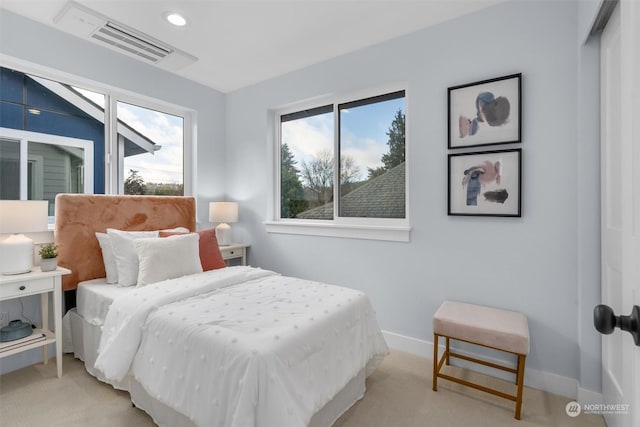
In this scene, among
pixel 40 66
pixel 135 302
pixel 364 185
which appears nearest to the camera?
pixel 135 302

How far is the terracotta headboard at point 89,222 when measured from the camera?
8.02 ft

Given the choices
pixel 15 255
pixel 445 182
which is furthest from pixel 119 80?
pixel 445 182

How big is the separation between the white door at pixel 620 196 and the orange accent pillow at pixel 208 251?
2.59 metres

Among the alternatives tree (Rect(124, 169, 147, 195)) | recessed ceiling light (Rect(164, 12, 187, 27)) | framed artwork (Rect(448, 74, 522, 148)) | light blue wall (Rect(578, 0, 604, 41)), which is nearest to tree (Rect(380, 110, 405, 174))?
framed artwork (Rect(448, 74, 522, 148))

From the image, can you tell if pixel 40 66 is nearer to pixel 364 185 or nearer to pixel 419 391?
pixel 364 185

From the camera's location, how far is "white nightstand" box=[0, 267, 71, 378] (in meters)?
1.96

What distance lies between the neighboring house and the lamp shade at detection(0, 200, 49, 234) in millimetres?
502

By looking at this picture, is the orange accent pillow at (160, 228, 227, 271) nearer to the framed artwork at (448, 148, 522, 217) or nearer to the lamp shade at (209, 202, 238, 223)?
the lamp shade at (209, 202, 238, 223)

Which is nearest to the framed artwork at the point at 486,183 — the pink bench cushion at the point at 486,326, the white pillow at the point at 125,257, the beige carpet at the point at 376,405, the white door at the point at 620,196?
the white door at the point at 620,196

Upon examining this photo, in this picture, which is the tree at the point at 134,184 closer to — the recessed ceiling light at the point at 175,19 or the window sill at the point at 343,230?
the window sill at the point at 343,230

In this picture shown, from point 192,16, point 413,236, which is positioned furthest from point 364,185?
point 192,16

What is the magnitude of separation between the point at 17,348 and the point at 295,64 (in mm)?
3262

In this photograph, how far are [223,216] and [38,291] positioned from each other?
173cm

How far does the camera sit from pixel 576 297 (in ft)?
6.47
